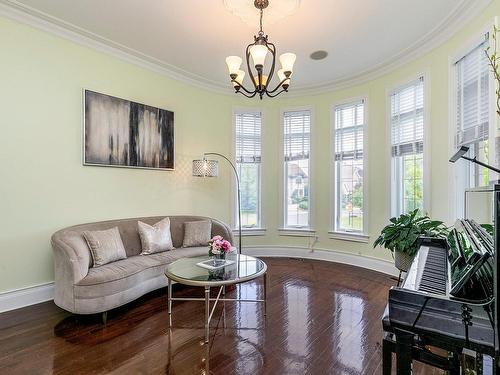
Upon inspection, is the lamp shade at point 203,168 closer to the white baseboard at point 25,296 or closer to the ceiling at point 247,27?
the ceiling at point 247,27

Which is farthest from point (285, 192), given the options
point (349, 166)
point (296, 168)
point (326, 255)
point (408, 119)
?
point (408, 119)

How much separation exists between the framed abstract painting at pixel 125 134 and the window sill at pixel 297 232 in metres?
2.44

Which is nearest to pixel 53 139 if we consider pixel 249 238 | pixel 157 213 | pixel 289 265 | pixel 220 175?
pixel 157 213

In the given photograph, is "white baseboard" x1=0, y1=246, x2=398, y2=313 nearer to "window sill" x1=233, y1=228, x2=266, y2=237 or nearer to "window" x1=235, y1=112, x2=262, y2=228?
"window sill" x1=233, y1=228, x2=266, y2=237

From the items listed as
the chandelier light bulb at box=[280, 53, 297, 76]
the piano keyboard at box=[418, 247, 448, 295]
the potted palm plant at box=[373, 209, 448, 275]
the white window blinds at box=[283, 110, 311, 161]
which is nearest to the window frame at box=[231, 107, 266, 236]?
the white window blinds at box=[283, 110, 311, 161]

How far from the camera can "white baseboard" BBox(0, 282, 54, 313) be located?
3021 mm

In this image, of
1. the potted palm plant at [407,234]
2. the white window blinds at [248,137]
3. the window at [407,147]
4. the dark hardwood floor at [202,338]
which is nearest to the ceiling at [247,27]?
the window at [407,147]

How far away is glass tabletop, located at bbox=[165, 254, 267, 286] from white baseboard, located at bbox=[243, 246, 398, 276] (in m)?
2.32

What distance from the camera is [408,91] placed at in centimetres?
415

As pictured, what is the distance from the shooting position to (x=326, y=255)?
5250 millimetres

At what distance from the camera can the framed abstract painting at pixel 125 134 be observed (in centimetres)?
366

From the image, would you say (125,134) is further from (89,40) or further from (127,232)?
(127,232)

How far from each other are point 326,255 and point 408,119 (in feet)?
8.74

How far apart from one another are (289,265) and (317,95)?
3169 millimetres
